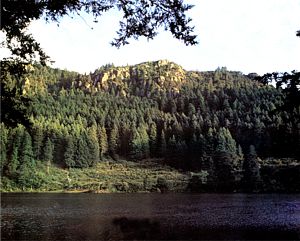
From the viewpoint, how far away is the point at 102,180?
151 meters

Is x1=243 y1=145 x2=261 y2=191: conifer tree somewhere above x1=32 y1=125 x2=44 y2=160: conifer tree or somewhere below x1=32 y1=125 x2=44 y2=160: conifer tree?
below

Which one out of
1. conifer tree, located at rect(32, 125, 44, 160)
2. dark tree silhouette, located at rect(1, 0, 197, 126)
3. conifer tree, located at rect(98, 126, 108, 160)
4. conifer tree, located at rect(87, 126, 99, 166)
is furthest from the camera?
conifer tree, located at rect(98, 126, 108, 160)

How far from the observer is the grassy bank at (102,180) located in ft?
452

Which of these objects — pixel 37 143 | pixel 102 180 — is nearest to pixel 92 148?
pixel 37 143

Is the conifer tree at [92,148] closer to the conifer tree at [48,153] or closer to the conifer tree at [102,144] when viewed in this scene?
the conifer tree at [102,144]

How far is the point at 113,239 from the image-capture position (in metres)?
30.6

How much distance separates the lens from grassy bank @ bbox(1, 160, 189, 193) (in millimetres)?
137750

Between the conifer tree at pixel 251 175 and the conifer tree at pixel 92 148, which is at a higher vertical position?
the conifer tree at pixel 92 148

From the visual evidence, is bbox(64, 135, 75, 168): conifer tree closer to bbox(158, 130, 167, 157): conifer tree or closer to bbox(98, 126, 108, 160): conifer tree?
bbox(98, 126, 108, 160): conifer tree

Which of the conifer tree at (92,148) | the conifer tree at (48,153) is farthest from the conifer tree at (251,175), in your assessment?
the conifer tree at (48,153)

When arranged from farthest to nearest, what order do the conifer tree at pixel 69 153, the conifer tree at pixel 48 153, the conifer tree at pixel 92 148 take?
the conifer tree at pixel 92 148
the conifer tree at pixel 69 153
the conifer tree at pixel 48 153

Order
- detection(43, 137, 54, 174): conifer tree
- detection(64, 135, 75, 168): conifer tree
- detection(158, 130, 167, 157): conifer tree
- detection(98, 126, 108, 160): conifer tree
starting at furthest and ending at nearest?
detection(98, 126, 108, 160): conifer tree < detection(158, 130, 167, 157): conifer tree < detection(64, 135, 75, 168): conifer tree < detection(43, 137, 54, 174): conifer tree

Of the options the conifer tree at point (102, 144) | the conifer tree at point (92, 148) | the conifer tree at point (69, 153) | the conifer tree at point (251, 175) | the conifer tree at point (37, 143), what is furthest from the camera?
the conifer tree at point (102, 144)

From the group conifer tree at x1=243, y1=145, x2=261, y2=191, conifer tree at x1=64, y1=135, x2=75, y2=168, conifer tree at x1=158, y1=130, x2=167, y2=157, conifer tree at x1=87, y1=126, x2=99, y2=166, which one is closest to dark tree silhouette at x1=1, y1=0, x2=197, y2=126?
conifer tree at x1=243, y1=145, x2=261, y2=191
